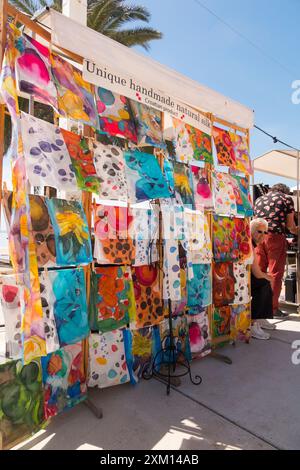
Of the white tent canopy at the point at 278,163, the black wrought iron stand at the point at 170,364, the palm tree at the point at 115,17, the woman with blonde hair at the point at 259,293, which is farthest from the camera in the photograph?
the palm tree at the point at 115,17

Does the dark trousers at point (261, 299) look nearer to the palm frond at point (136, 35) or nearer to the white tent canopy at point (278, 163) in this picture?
the white tent canopy at point (278, 163)

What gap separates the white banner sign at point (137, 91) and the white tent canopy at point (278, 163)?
3057 millimetres

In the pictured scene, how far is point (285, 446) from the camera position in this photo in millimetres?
1911

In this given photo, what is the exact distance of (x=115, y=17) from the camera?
9805 millimetres

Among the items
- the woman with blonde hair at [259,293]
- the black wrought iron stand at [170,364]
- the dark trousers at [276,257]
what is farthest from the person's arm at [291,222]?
the black wrought iron stand at [170,364]

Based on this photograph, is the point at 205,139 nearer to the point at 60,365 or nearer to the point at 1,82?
the point at 1,82

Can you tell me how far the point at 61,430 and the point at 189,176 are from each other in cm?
222

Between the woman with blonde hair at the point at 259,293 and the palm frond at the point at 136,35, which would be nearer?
the woman with blonde hair at the point at 259,293

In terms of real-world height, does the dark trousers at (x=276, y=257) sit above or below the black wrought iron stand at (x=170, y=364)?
above

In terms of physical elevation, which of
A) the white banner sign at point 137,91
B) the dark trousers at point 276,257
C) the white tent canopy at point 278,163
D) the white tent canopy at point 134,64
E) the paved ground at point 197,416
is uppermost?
the white tent canopy at point 278,163

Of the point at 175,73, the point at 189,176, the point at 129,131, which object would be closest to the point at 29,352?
the point at 129,131

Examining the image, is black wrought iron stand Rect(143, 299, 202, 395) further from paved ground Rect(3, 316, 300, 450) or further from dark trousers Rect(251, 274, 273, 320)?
dark trousers Rect(251, 274, 273, 320)

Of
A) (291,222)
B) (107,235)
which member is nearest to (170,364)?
(107,235)

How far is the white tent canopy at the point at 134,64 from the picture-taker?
2.00 meters
